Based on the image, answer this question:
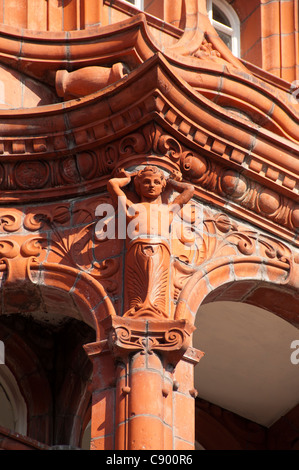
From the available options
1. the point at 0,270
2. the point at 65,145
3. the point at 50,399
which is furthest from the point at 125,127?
the point at 50,399

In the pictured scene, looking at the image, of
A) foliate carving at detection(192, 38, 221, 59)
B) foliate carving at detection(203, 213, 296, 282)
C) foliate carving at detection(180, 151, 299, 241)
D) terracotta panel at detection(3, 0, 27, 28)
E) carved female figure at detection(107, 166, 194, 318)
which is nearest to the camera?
carved female figure at detection(107, 166, 194, 318)

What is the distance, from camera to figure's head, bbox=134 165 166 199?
15.2 m

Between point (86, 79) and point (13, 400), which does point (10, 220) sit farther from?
point (13, 400)

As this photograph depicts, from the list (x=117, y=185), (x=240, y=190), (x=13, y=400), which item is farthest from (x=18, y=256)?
(x=240, y=190)

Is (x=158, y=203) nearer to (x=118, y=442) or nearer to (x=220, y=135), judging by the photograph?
(x=220, y=135)

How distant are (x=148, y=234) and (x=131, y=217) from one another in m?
0.27

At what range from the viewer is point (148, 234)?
1493cm

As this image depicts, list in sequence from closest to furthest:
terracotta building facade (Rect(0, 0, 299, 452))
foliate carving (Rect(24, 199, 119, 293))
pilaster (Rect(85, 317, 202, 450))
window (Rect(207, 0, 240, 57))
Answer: pilaster (Rect(85, 317, 202, 450)) → terracotta building facade (Rect(0, 0, 299, 452)) → foliate carving (Rect(24, 199, 119, 293)) → window (Rect(207, 0, 240, 57))

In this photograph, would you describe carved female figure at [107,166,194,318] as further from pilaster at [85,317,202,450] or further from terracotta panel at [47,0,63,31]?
terracotta panel at [47,0,63,31]

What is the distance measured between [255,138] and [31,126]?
2.27 meters

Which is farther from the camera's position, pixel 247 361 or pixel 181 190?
pixel 247 361

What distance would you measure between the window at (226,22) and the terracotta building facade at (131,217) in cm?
118

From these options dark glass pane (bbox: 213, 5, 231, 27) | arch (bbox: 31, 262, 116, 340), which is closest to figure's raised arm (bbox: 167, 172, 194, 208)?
arch (bbox: 31, 262, 116, 340)

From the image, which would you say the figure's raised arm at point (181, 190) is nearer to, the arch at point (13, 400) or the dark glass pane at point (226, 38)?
the arch at point (13, 400)
